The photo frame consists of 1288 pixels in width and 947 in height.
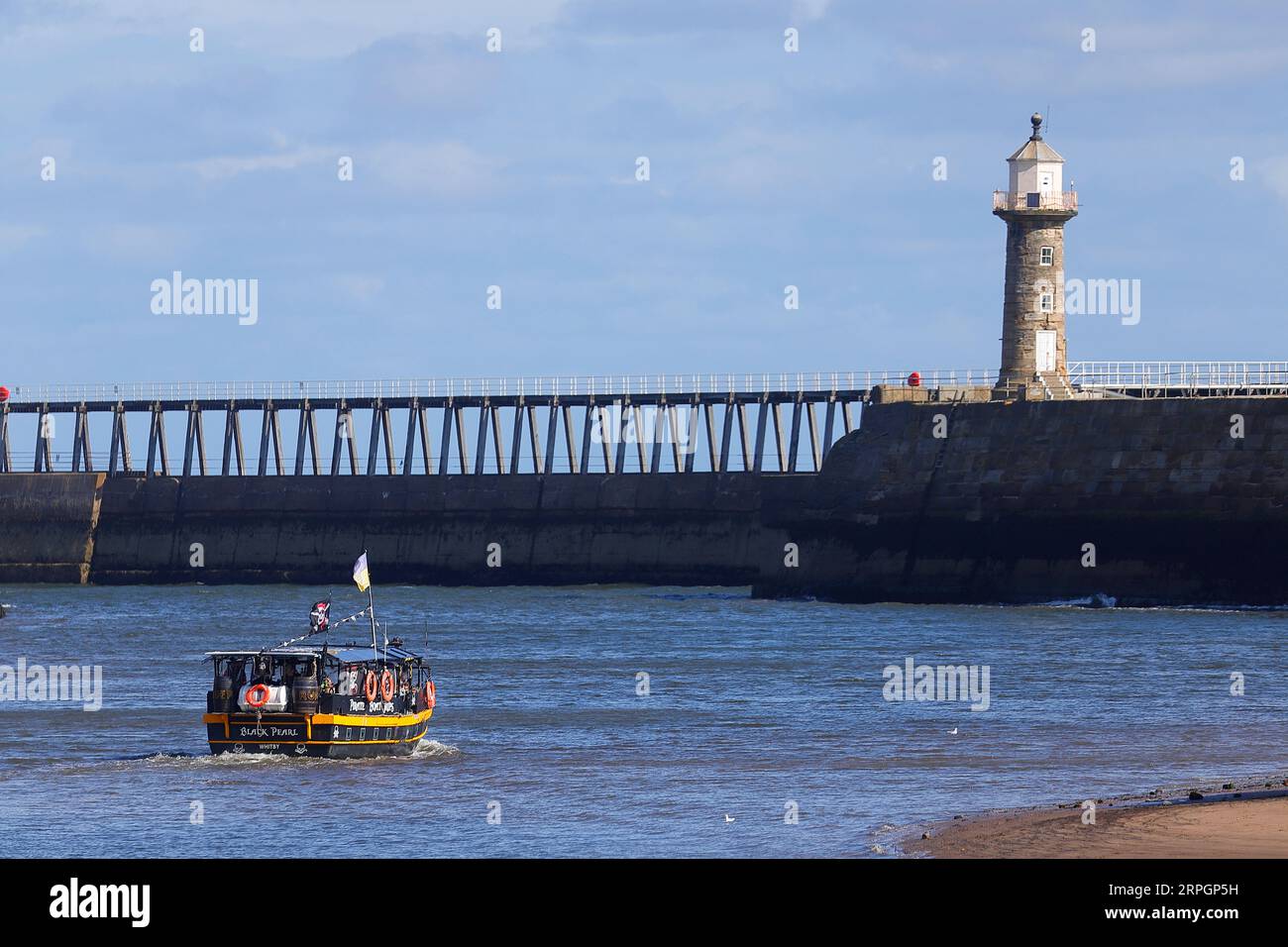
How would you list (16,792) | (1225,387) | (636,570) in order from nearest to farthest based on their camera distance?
(16,792) < (1225,387) < (636,570)

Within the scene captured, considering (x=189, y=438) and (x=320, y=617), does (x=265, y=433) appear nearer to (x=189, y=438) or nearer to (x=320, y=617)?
(x=189, y=438)

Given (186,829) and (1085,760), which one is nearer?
(186,829)

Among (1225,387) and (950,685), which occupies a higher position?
(1225,387)

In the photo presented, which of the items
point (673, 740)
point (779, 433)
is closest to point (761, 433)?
point (779, 433)

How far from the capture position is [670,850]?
27875 mm

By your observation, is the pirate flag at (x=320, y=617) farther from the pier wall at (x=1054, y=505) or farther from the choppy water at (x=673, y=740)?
the pier wall at (x=1054, y=505)

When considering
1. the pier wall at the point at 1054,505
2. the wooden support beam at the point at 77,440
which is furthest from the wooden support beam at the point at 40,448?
the pier wall at the point at 1054,505

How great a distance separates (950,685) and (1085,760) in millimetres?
13661

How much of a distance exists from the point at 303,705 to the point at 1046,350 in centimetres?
5134

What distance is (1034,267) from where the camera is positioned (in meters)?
81.9

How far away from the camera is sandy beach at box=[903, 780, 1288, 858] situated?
25.9 metres

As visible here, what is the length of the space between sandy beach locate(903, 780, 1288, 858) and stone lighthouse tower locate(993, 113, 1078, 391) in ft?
172
